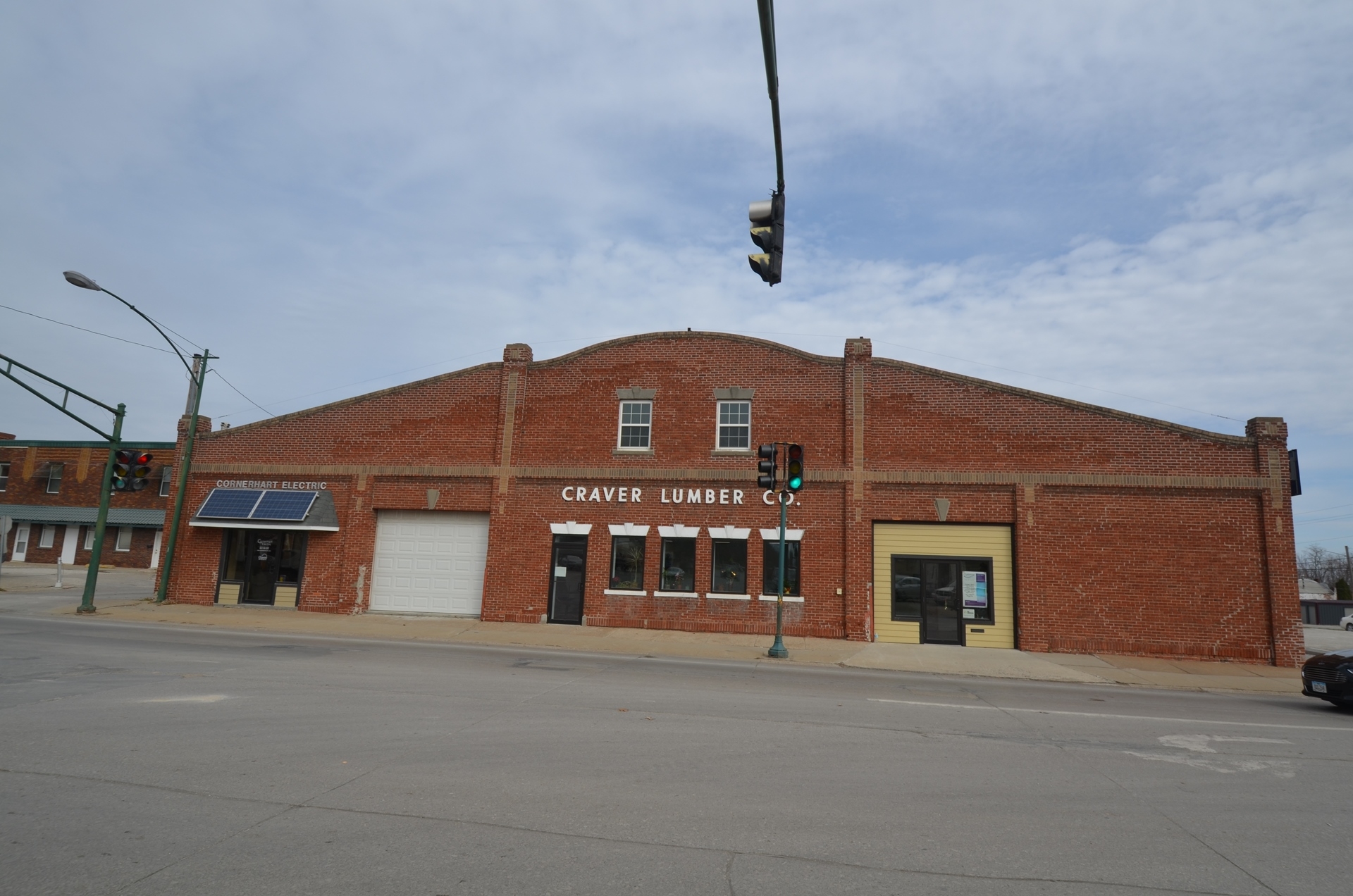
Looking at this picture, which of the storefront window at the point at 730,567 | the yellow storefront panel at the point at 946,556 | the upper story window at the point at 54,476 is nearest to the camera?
the yellow storefront panel at the point at 946,556

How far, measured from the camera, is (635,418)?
2250 cm

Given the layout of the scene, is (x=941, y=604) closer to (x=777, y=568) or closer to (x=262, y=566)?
(x=777, y=568)

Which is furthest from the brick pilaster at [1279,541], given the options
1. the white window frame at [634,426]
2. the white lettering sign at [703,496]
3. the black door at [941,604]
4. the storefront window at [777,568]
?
the white window frame at [634,426]

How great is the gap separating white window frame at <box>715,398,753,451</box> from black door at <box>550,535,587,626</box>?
14.6ft

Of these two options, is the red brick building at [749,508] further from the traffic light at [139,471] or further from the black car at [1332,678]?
the black car at [1332,678]

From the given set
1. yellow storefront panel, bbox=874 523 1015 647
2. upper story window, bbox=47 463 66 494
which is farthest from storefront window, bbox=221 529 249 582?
upper story window, bbox=47 463 66 494

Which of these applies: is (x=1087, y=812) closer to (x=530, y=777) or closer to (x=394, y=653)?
(x=530, y=777)

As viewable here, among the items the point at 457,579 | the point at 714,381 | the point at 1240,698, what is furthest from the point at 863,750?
the point at 457,579

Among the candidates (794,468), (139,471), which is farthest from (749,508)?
(139,471)

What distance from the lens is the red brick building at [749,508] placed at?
19.2 meters

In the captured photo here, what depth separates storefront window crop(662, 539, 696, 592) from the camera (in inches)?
842

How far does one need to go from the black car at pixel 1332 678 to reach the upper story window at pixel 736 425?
12.5m

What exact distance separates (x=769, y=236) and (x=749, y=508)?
1284 cm

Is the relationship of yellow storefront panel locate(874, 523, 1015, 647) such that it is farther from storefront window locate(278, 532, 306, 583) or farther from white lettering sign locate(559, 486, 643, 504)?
storefront window locate(278, 532, 306, 583)
